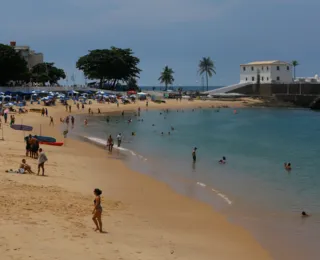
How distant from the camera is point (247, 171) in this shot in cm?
2662

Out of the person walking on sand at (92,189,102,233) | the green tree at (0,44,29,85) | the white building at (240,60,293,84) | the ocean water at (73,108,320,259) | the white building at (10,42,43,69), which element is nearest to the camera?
the person walking on sand at (92,189,102,233)

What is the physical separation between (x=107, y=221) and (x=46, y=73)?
8448 cm

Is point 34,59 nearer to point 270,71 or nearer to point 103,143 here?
point 270,71

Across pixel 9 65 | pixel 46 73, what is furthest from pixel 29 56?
pixel 9 65

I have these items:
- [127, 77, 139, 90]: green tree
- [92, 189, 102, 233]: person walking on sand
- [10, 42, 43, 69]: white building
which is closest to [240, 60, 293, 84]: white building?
[127, 77, 139, 90]: green tree

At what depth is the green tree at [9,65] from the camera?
241 feet

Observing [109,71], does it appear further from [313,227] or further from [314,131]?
[313,227]

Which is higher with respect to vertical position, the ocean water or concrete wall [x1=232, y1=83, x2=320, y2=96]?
concrete wall [x1=232, y1=83, x2=320, y2=96]

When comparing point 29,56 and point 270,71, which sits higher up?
point 29,56

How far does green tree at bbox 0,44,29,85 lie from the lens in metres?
73.4

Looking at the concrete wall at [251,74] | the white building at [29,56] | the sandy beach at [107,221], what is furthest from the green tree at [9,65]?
the sandy beach at [107,221]

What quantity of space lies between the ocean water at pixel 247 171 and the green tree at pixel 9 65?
28875 mm

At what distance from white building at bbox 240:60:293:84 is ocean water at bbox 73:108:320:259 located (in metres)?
52.9

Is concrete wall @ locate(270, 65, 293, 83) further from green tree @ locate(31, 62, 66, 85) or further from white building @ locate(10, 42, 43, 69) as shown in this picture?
white building @ locate(10, 42, 43, 69)
